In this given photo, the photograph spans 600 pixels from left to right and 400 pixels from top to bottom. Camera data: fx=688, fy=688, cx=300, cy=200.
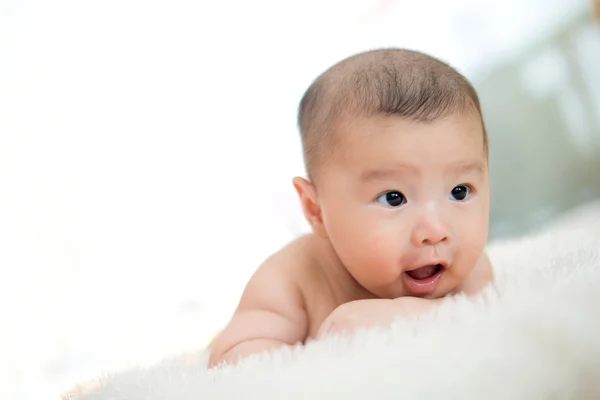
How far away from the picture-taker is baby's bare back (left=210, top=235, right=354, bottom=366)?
0.88 metres

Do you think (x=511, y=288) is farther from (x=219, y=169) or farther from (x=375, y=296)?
(x=219, y=169)

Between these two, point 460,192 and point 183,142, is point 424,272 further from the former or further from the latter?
point 183,142

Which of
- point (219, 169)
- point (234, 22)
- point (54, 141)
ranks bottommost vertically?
point (219, 169)

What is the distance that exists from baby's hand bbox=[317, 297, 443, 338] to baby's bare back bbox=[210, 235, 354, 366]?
118 mm

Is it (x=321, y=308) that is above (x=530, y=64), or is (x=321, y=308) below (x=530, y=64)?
below

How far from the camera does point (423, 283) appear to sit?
33.5 inches

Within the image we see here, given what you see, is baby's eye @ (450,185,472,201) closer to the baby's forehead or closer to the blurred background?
the baby's forehead

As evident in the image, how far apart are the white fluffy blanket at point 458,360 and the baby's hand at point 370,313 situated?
0.34 ft

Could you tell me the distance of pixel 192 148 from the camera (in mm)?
1890

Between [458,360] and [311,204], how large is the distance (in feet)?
1.43

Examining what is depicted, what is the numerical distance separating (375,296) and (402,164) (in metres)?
0.22

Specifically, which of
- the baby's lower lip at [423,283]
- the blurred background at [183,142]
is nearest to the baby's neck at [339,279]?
the baby's lower lip at [423,283]

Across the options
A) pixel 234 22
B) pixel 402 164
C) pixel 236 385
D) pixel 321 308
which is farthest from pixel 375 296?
pixel 234 22

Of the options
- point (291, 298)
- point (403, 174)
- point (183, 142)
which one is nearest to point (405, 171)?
point (403, 174)
